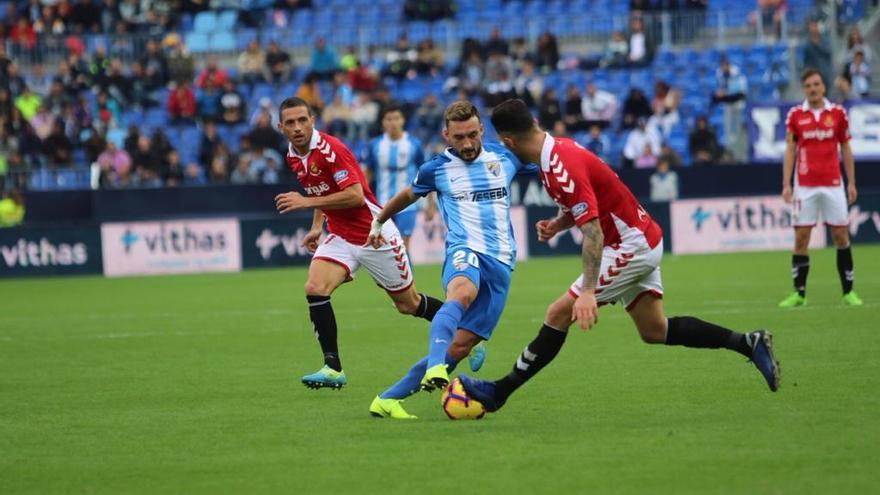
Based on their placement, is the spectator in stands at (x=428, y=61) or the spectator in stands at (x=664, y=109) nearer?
the spectator in stands at (x=664, y=109)

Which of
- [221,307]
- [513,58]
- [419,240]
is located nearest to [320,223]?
[221,307]

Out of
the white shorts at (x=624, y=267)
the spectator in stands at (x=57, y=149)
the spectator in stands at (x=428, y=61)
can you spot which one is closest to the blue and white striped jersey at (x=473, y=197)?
the white shorts at (x=624, y=267)

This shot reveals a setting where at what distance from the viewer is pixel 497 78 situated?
29031 mm

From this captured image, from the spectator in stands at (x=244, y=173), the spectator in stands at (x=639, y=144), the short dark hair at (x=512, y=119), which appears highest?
the short dark hair at (x=512, y=119)

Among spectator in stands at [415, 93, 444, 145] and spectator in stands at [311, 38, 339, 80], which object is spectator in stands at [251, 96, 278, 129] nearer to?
spectator in stands at [311, 38, 339, 80]

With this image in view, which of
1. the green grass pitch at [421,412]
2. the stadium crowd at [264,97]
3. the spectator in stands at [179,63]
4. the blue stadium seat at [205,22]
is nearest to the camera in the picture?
the green grass pitch at [421,412]

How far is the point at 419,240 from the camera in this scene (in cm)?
2520

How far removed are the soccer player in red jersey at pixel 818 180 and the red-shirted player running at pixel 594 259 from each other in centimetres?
628

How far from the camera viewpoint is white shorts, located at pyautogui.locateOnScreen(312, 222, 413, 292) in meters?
10.8

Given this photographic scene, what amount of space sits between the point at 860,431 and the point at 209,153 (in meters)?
22.0

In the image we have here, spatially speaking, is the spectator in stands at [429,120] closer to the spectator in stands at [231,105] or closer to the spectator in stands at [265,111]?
the spectator in stands at [265,111]

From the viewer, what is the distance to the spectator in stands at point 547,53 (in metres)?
29.8

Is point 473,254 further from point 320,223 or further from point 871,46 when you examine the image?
point 871,46

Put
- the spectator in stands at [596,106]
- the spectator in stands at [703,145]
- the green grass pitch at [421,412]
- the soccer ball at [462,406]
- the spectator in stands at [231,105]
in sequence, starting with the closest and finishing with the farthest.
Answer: the green grass pitch at [421,412] < the soccer ball at [462,406] < the spectator in stands at [703,145] < the spectator in stands at [596,106] < the spectator in stands at [231,105]
